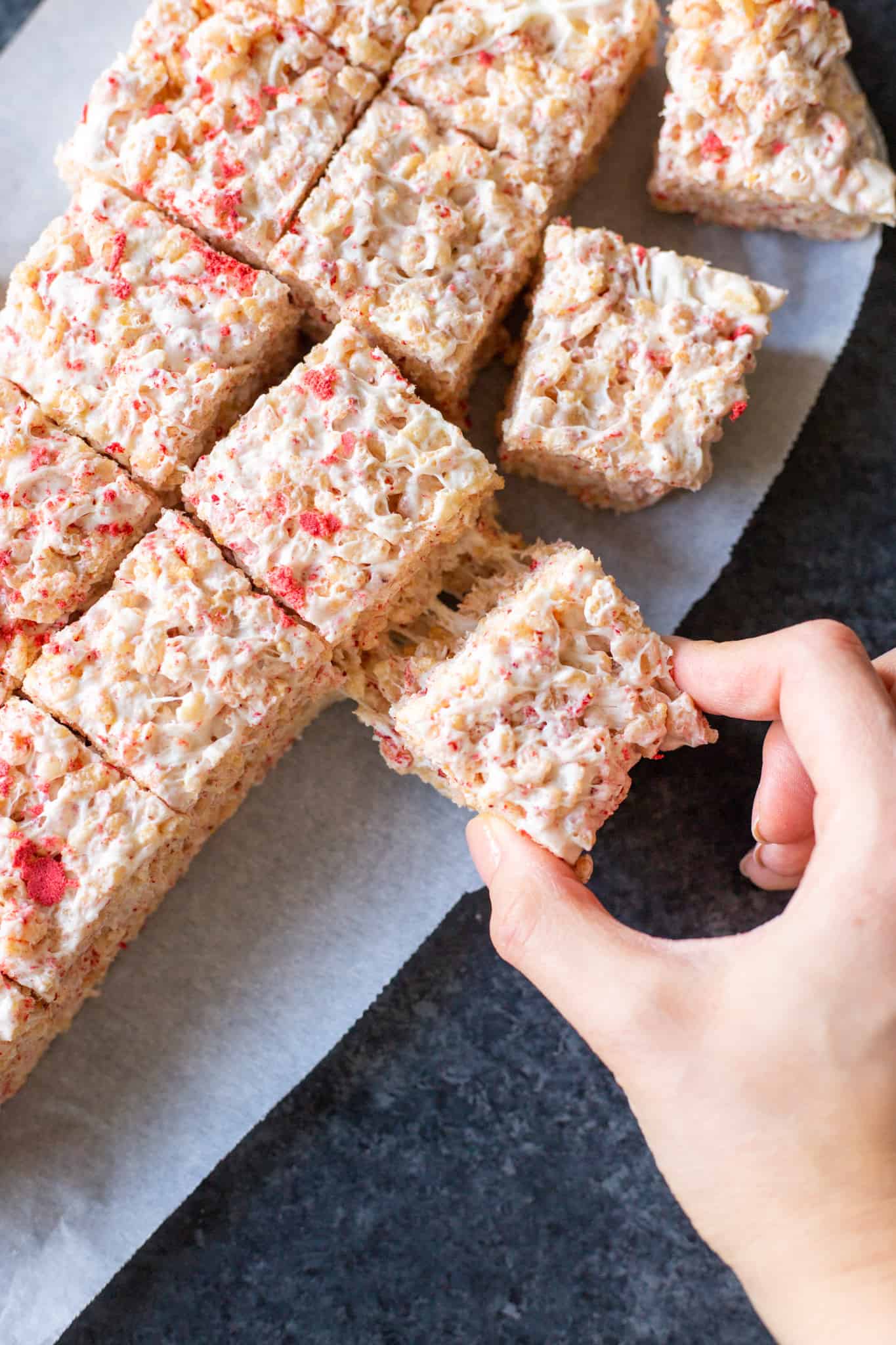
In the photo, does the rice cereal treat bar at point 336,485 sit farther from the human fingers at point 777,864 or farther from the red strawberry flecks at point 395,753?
the human fingers at point 777,864

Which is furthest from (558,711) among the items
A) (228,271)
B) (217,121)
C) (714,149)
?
(217,121)

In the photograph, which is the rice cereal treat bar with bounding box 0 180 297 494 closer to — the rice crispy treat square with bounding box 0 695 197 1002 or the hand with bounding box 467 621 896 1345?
the rice crispy treat square with bounding box 0 695 197 1002

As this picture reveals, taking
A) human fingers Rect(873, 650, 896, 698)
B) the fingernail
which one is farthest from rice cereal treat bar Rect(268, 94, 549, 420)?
human fingers Rect(873, 650, 896, 698)

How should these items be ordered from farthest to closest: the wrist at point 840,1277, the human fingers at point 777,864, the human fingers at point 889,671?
the human fingers at point 777,864
the human fingers at point 889,671
the wrist at point 840,1277

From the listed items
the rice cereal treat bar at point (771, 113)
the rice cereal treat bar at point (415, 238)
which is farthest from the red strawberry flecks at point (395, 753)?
the rice cereal treat bar at point (771, 113)

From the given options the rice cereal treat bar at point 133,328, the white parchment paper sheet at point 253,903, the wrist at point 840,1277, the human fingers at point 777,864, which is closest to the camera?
the wrist at point 840,1277

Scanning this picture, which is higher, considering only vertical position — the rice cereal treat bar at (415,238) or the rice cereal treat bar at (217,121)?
the rice cereal treat bar at (217,121)

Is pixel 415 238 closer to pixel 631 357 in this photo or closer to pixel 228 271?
pixel 228 271

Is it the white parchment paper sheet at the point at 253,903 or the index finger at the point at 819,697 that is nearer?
the index finger at the point at 819,697
